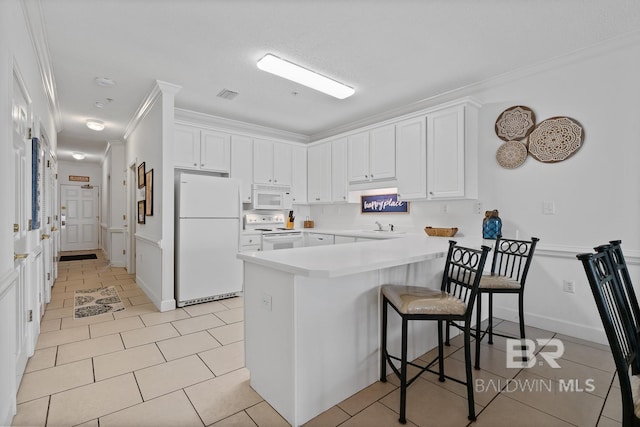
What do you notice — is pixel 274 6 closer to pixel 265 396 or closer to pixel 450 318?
pixel 450 318

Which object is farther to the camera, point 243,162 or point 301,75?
point 243,162

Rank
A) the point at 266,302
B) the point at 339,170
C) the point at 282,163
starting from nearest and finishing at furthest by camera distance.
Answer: the point at 266,302 < the point at 339,170 < the point at 282,163

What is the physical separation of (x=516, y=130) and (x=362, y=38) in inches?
76.3

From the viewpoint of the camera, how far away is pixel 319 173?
5488 mm

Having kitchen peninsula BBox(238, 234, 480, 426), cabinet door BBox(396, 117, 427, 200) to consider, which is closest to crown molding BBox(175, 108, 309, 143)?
cabinet door BBox(396, 117, 427, 200)

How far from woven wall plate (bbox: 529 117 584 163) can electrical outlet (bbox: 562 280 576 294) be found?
46.1 inches

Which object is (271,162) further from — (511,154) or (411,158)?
(511,154)

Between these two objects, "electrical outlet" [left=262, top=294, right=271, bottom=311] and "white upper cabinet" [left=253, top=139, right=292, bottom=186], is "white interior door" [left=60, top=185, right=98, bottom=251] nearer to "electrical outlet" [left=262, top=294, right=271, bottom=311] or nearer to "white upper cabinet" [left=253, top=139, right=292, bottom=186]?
"white upper cabinet" [left=253, top=139, right=292, bottom=186]

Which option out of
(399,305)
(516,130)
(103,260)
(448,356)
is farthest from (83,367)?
(103,260)

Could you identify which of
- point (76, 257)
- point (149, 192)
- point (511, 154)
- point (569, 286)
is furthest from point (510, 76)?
point (76, 257)

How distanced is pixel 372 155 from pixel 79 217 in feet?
29.5

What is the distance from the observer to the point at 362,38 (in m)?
2.70

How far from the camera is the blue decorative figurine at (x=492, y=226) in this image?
329cm

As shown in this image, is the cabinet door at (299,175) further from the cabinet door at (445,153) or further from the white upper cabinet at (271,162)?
the cabinet door at (445,153)
